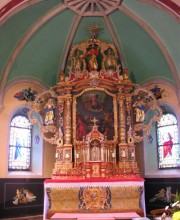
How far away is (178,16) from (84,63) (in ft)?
14.6

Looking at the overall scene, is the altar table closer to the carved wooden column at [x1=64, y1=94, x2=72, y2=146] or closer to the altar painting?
the carved wooden column at [x1=64, y1=94, x2=72, y2=146]

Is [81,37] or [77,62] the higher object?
[81,37]

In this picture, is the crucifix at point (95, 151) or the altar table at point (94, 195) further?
the crucifix at point (95, 151)

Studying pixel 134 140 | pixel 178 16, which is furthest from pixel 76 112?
pixel 178 16

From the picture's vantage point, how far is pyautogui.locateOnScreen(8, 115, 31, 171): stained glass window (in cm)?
1154

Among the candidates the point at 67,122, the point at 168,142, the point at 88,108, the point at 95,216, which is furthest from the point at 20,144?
the point at 168,142

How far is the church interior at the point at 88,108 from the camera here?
9.91 metres

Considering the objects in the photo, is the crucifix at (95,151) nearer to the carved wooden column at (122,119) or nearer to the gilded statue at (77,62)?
the carved wooden column at (122,119)

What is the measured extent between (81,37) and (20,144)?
4837 mm

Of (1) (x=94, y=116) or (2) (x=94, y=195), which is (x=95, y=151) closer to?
(1) (x=94, y=116)

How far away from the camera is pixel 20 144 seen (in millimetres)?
11859

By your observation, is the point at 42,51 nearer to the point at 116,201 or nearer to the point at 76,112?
the point at 76,112

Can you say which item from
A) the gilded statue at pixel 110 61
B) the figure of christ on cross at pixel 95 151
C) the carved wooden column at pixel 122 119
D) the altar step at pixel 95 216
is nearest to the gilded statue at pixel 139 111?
the carved wooden column at pixel 122 119

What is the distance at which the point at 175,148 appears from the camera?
37.6ft
